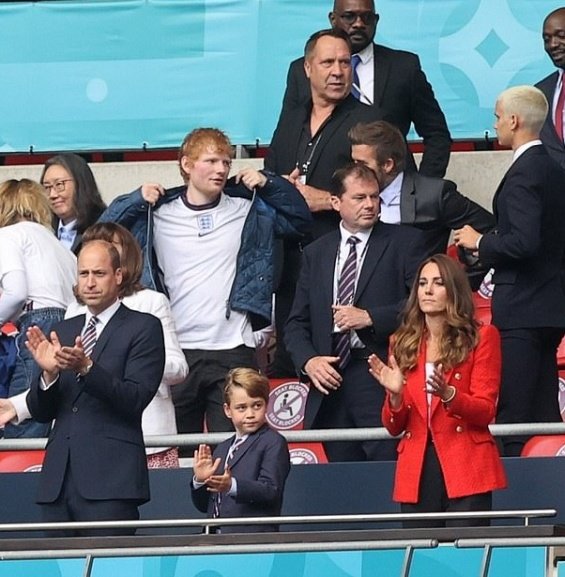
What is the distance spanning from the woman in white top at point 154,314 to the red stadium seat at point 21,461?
64 centimetres

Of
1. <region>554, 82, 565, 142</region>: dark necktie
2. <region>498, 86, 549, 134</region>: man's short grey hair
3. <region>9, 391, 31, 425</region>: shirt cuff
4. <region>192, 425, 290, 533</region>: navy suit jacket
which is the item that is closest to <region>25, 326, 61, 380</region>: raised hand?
<region>9, 391, 31, 425</region>: shirt cuff

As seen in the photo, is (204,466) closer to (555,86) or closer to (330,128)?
(330,128)

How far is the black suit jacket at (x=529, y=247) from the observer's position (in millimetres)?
9227

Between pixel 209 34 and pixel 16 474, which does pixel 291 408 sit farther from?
pixel 209 34

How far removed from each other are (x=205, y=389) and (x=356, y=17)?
8.32 ft

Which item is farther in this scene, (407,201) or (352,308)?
(407,201)

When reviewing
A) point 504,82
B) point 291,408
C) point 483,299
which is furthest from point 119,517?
point 504,82

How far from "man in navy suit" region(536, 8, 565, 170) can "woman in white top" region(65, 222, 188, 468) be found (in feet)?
9.37

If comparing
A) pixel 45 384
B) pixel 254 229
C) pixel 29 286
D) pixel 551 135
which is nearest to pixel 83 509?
pixel 45 384

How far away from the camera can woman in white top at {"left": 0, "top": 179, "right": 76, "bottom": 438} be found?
31.8ft

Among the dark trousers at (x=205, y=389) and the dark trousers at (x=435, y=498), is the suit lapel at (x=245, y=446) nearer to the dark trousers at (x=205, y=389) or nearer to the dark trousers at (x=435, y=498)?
the dark trousers at (x=435, y=498)

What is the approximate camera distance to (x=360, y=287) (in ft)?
30.9

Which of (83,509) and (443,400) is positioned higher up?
(443,400)

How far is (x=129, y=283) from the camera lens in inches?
349
